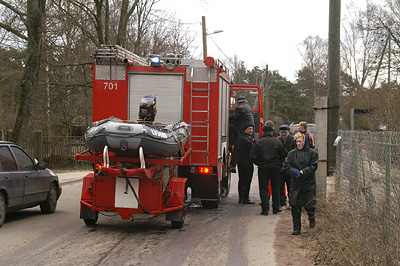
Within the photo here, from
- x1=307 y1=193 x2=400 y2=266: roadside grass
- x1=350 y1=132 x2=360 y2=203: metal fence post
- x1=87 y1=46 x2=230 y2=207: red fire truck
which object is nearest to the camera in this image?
x1=307 y1=193 x2=400 y2=266: roadside grass

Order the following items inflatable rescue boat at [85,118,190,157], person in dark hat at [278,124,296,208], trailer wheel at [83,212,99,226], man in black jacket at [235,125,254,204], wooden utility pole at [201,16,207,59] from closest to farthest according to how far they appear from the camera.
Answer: inflatable rescue boat at [85,118,190,157], trailer wheel at [83,212,99,226], person in dark hat at [278,124,296,208], man in black jacket at [235,125,254,204], wooden utility pole at [201,16,207,59]

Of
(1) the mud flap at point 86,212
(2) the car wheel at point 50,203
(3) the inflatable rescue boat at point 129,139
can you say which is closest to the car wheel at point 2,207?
(1) the mud flap at point 86,212

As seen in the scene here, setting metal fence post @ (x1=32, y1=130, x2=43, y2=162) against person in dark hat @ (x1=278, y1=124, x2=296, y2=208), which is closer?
person in dark hat @ (x1=278, y1=124, x2=296, y2=208)

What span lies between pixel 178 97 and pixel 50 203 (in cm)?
367

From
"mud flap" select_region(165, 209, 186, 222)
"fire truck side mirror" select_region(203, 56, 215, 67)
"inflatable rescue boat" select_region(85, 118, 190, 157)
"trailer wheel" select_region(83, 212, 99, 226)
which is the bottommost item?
"trailer wheel" select_region(83, 212, 99, 226)

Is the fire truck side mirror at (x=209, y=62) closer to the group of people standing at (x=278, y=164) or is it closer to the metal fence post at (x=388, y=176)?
the group of people standing at (x=278, y=164)

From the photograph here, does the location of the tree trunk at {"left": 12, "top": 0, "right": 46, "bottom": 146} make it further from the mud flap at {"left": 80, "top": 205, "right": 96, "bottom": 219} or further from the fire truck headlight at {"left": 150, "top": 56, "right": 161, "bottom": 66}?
the mud flap at {"left": 80, "top": 205, "right": 96, "bottom": 219}

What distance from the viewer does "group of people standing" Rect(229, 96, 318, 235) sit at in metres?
8.62

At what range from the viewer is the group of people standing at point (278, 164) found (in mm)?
8617

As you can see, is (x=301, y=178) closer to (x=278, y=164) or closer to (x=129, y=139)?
(x=278, y=164)

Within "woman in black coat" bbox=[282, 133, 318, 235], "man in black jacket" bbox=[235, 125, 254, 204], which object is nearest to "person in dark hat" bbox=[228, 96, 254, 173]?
A: "man in black jacket" bbox=[235, 125, 254, 204]

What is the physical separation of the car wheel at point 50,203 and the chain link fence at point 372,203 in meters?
6.03

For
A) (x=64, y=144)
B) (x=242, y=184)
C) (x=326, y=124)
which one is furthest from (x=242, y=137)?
(x=64, y=144)

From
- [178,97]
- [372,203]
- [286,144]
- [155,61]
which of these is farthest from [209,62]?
[372,203]
